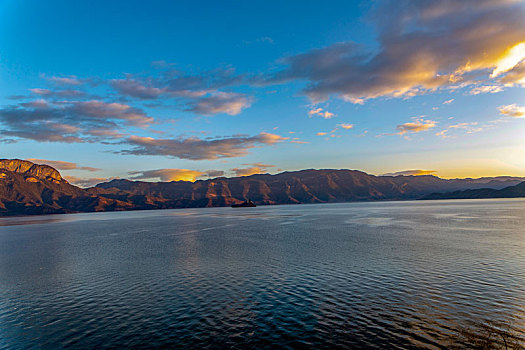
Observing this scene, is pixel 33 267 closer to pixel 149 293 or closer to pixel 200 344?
pixel 149 293

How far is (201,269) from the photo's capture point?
2256 inches

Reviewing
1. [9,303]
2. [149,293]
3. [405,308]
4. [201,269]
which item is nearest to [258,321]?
[405,308]

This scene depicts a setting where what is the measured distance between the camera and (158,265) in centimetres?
6228

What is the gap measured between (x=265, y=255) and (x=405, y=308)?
39926 mm

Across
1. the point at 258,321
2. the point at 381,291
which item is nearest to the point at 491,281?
the point at 381,291

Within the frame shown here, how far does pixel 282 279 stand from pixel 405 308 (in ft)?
64.5

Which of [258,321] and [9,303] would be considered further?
[9,303]

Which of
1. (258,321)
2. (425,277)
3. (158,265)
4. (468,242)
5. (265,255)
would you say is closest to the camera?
(258,321)

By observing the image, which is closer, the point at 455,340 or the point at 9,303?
the point at 455,340

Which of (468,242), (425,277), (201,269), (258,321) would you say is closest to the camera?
(258,321)

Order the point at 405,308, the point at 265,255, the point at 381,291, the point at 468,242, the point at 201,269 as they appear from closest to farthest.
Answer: the point at 405,308, the point at 381,291, the point at 201,269, the point at 265,255, the point at 468,242

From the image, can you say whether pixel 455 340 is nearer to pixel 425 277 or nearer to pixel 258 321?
pixel 258 321

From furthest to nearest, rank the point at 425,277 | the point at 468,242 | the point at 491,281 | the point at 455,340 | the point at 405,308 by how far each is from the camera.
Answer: the point at 468,242, the point at 425,277, the point at 491,281, the point at 405,308, the point at 455,340

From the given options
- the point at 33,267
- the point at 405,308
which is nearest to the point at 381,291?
the point at 405,308
